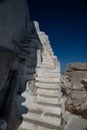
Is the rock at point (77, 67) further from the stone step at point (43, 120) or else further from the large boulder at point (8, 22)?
the stone step at point (43, 120)

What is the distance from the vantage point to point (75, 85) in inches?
332

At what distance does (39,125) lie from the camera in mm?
4055

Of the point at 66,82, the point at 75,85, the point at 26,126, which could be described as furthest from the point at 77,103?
the point at 26,126

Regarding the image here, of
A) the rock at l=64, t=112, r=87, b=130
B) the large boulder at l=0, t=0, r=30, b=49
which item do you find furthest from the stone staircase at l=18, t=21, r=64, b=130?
the large boulder at l=0, t=0, r=30, b=49

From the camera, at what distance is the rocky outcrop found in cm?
762

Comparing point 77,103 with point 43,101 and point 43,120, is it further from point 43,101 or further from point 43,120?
point 43,120

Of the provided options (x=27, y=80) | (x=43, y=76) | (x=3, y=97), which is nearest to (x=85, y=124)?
(x=43, y=76)

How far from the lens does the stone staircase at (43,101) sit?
4.04 m

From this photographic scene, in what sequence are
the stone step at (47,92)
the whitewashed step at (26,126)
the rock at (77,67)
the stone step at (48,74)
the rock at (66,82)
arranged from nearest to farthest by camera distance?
the whitewashed step at (26,126)
the stone step at (47,92)
the stone step at (48,74)
the rock at (66,82)
the rock at (77,67)

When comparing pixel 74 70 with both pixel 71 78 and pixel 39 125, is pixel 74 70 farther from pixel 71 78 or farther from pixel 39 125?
pixel 39 125

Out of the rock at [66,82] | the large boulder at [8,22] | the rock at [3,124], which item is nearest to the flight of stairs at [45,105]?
the rock at [3,124]

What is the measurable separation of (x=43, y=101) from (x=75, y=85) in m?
4.00

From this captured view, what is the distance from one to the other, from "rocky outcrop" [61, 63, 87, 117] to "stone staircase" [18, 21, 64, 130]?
2150 millimetres

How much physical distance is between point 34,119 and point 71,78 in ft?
16.2
